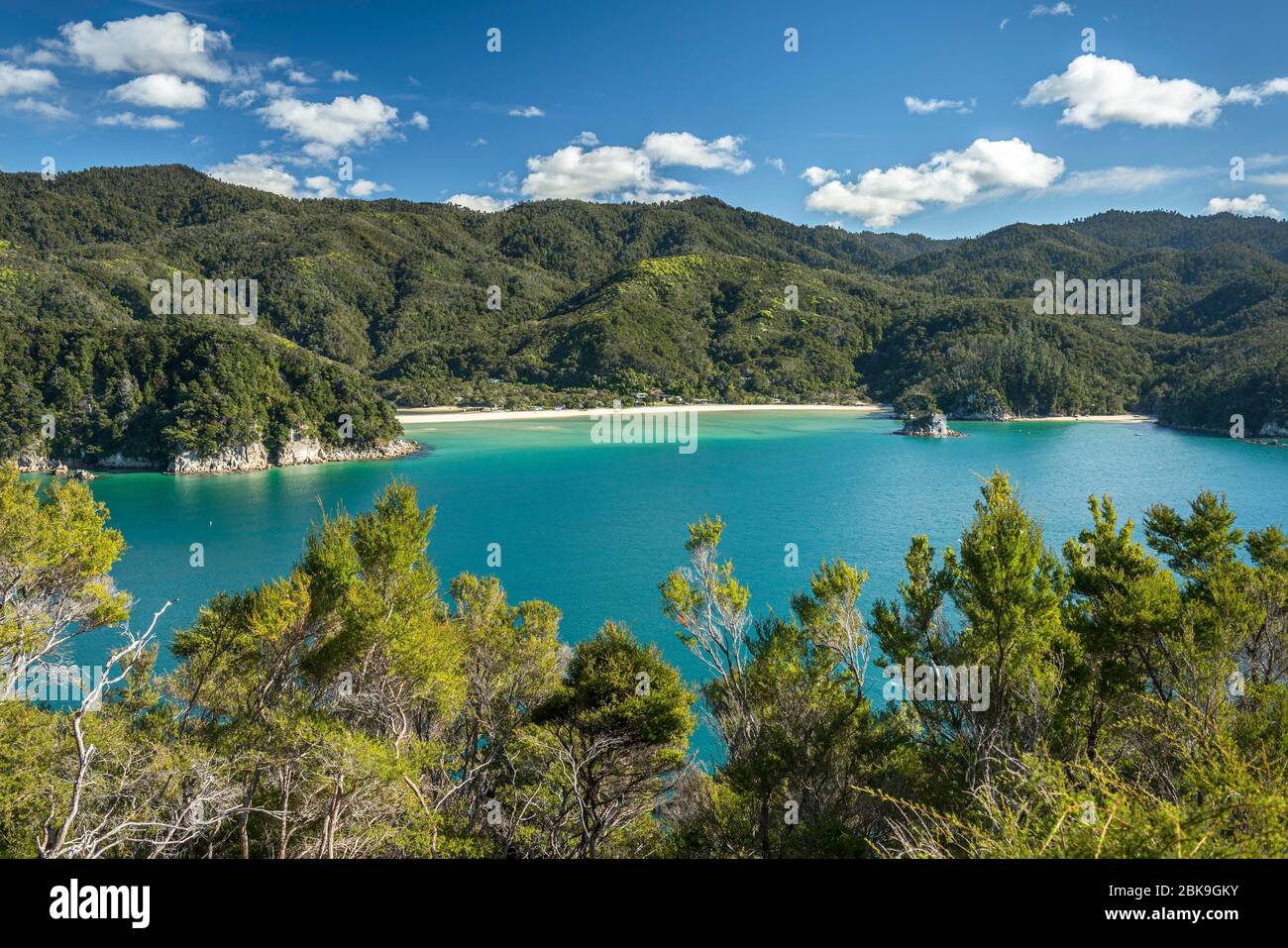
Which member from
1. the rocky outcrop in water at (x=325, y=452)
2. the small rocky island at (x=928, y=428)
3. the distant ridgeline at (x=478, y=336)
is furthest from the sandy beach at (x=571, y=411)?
the rocky outcrop in water at (x=325, y=452)

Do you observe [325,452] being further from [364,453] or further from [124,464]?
[124,464]

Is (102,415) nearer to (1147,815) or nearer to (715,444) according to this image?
(715,444)

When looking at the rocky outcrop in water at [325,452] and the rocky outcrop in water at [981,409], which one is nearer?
the rocky outcrop in water at [325,452]

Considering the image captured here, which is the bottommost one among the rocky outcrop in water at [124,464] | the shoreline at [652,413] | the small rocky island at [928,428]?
the rocky outcrop in water at [124,464]

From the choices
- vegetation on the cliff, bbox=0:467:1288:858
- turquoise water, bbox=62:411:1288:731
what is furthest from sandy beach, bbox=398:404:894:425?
vegetation on the cliff, bbox=0:467:1288:858

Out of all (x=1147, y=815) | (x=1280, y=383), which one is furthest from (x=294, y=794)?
(x=1280, y=383)

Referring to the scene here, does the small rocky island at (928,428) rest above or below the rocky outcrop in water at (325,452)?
above

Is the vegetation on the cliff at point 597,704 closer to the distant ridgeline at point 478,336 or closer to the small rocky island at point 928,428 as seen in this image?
the distant ridgeline at point 478,336

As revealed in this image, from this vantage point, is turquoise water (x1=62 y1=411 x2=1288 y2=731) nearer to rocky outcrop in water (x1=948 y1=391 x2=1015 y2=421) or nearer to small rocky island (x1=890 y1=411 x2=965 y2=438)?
small rocky island (x1=890 y1=411 x2=965 y2=438)

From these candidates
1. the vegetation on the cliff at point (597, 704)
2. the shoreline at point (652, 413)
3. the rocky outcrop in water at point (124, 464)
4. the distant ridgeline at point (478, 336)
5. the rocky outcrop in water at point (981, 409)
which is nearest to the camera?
the vegetation on the cliff at point (597, 704)
